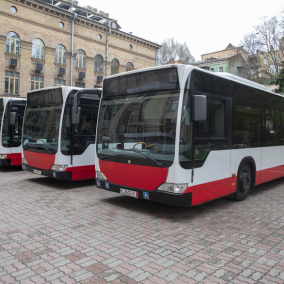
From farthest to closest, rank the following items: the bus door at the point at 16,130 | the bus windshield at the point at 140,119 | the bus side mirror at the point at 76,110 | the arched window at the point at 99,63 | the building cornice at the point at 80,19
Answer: the arched window at the point at 99,63
the building cornice at the point at 80,19
the bus door at the point at 16,130
the bus side mirror at the point at 76,110
the bus windshield at the point at 140,119

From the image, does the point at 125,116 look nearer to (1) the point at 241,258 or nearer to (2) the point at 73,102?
(2) the point at 73,102

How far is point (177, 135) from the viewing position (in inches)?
207

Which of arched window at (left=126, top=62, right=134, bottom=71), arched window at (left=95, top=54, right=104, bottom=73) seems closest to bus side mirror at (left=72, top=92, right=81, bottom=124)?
arched window at (left=95, top=54, right=104, bottom=73)

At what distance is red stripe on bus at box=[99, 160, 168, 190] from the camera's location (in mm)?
5484

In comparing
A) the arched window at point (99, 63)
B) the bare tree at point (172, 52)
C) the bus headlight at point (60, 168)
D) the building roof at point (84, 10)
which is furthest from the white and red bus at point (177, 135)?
the bare tree at point (172, 52)

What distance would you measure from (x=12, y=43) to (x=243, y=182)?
2579 centimetres

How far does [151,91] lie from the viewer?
5.80 m

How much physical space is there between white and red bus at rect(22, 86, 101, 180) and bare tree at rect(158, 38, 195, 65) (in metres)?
41.3

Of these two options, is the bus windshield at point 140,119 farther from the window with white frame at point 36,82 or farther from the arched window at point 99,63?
the arched window at point 99,63

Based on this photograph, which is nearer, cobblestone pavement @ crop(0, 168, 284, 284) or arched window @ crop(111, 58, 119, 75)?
cobblestone pavement @ crop(0, 168, 284, 284)

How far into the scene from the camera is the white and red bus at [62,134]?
8258mm

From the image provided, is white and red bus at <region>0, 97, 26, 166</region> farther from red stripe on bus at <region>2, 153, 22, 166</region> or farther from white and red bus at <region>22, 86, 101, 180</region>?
white and red bus at <region>22, 86, 101, 180</region>

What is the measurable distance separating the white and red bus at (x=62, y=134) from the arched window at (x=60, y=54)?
72.4 feet

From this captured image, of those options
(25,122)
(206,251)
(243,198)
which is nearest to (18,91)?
(25,122)
